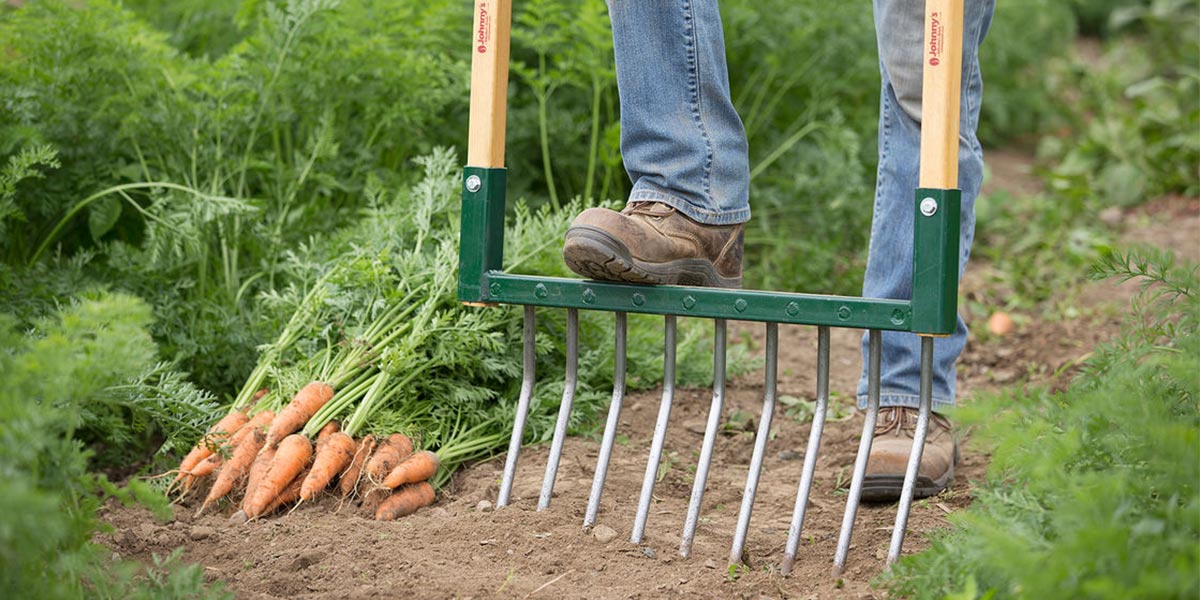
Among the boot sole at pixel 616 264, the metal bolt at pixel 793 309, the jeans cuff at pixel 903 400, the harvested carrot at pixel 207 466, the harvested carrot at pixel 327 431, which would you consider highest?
the boot sole at pixel 616 264

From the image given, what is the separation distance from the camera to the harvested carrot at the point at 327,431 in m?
2.61

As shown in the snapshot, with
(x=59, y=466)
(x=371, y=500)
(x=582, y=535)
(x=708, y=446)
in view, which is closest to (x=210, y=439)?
(x=371, y=500)

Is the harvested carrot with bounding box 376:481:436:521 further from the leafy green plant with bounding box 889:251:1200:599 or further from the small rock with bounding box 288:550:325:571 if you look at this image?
the leafy green plant with bounding box 889:251:1200:599

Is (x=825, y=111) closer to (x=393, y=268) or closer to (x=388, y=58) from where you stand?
(x=388, y=58)

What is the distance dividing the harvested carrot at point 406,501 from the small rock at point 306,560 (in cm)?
28

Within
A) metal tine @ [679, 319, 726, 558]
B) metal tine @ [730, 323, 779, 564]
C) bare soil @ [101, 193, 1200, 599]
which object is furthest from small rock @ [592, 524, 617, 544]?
metal tine @ [730, 323, 779, 564]

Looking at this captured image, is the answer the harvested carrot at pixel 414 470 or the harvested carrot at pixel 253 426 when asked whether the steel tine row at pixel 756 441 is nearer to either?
the harvested carrot at pixel 414 470

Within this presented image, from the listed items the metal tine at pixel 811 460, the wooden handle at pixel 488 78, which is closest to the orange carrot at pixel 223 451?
the wooden handle at pixel 488 78

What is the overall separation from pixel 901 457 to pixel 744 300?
1.96 ft

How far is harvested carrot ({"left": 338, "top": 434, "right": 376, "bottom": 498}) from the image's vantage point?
8.34ft

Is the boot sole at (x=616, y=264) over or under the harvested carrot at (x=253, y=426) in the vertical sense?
over

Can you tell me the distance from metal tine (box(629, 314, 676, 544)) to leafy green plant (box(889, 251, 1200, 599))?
19.6 inches

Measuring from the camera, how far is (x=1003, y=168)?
6.37 m

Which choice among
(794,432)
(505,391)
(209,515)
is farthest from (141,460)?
(794,432)
